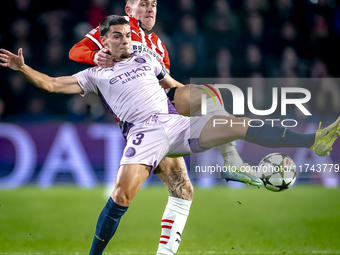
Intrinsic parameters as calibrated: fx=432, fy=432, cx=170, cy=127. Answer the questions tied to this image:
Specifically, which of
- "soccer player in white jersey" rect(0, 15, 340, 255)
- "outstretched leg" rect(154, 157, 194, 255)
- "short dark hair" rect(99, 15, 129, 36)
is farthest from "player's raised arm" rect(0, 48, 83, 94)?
"outstretched leg" rect(154, 157, 194, 255)

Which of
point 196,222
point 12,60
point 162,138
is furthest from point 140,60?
point 196,222

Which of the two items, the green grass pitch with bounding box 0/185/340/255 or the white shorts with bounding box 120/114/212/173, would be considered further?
the green grass pitch with bounding box 0/185/340/255

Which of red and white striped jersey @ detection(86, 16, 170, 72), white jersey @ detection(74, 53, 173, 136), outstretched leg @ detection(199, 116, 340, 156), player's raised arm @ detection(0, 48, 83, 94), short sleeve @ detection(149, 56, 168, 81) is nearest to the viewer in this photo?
outstretched leg @ detection(199, 116, 340, 156)

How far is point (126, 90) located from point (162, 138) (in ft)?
1.71

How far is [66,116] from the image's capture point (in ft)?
24.6

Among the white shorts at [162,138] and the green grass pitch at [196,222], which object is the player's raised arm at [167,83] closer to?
the white shorts at [162,138]

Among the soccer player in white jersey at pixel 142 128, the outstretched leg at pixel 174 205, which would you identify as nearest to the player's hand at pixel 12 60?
the soccer player in white jersey at pixel 142 128

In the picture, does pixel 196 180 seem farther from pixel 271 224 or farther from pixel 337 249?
pixel 337 249

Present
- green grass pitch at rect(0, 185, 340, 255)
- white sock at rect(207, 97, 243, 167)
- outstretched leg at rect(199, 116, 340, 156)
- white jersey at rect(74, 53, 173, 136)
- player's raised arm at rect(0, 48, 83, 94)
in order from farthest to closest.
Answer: green grass pitch at rect(0, 185, 340, 255) → white sock at rect(207, 97, 243, 167) → white jersey at rect(74, 53, 173, 136) → player's raised arm at rect(0, 48, 83, 94) → outstretched leg at rect(199, 116, 340, 156)

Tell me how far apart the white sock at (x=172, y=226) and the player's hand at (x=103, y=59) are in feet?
4.26

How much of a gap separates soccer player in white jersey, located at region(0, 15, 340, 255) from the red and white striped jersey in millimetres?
229

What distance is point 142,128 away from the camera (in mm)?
3479

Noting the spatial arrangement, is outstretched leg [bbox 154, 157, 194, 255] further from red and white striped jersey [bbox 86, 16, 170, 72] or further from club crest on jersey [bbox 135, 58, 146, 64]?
red and white striped jersey [bbox 86, 16, 170, 72]

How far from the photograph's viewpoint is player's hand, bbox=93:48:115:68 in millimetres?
3602
